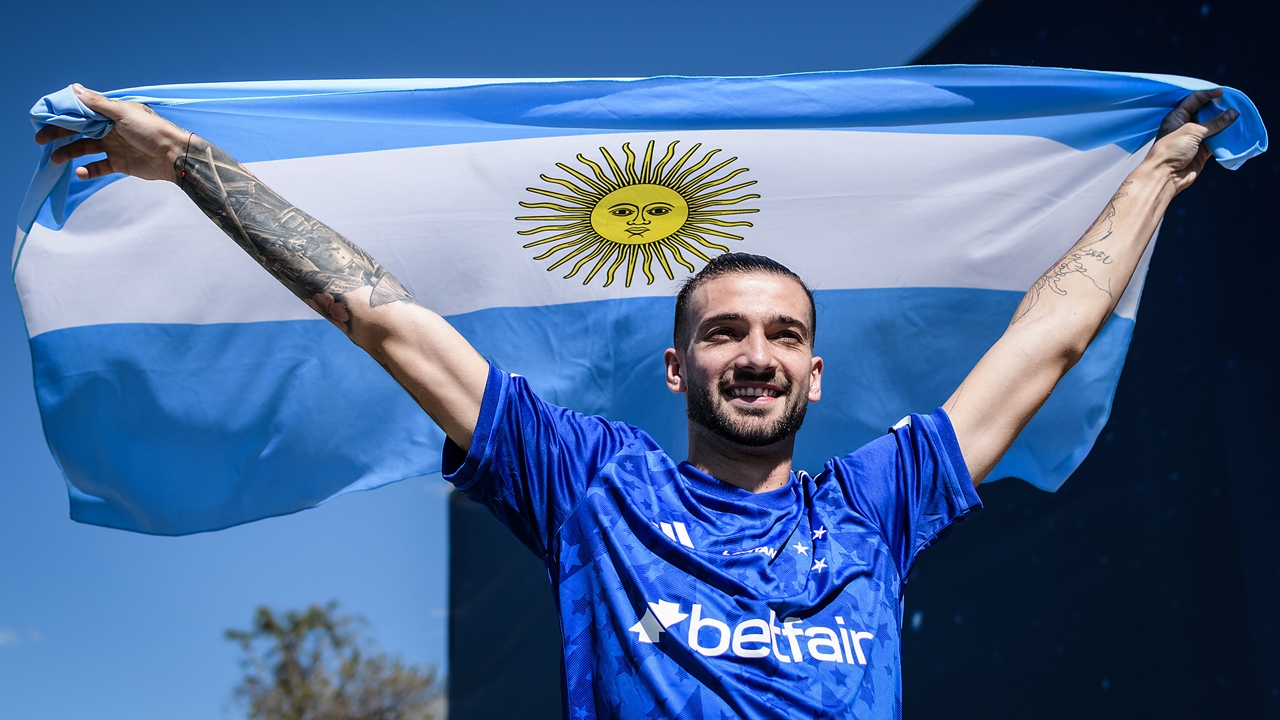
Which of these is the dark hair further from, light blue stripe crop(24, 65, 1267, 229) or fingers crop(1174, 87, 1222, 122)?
fingers crop(1174, 87, 1222, 122)

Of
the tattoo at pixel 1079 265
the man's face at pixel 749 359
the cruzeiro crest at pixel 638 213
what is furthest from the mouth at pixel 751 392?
the cruzeiro crest at pixel 638 213

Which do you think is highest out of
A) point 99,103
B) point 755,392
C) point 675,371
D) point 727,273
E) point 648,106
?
point 648,106

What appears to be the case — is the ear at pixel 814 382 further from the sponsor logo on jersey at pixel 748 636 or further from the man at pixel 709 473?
the sponsor logo on jersey at pixel 748 636

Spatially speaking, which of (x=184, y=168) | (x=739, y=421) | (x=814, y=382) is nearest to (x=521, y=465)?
(x=739, y=421)

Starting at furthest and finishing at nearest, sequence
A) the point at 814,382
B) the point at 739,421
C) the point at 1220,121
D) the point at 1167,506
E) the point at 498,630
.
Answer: the point at 498,630, the point at 1167,506, the point at 1220,121, the point at 814,382, the point at 739,421

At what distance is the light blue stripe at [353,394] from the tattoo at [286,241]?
698mm

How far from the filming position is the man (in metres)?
1.33

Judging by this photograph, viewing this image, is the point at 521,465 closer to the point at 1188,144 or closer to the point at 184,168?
the point at 184,168

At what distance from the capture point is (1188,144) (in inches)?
79.4

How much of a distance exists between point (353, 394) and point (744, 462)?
1101 mm

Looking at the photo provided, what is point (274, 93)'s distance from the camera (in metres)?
2.06

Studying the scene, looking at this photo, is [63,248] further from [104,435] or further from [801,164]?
[801,164]

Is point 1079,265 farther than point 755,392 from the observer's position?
Yes

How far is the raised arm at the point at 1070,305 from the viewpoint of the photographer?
1.68 m
